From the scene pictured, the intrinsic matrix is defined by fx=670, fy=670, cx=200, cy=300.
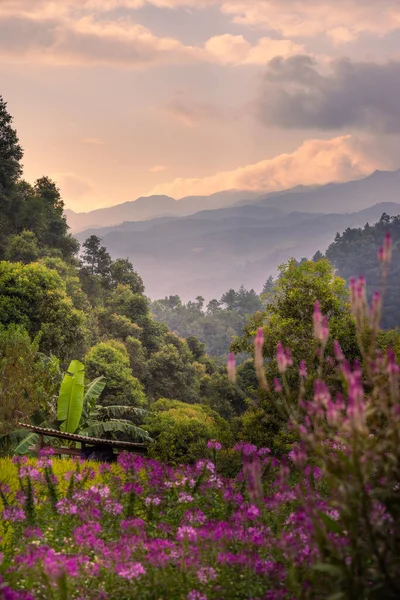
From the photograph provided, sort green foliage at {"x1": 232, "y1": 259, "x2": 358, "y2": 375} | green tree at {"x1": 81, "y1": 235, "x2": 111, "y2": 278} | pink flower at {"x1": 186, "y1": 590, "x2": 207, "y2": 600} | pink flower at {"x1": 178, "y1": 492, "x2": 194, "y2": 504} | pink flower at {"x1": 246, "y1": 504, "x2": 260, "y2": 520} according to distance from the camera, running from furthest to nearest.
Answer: green tree at {"x1": 81, "y1": 235, "x2": 111, "y2": 278}, green foliage at {"x1": 232, "y1": 259, "x2": 358, "y2": 375}, pink flower at {"x1": 178, "y1": 492, "x2": 194, "y2": 504}, pink flower at {"x1": 246, "y1": 504, "x2": 260, "y2": 520}, pink flower at {"x1": 186, "y1": 590, "x2": 207, "y2": 600}

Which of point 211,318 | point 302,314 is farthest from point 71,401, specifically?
point 211,318

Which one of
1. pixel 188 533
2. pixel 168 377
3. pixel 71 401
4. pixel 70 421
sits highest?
pixel 188 533

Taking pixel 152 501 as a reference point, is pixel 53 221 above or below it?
above

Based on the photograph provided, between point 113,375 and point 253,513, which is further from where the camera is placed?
point 113,375

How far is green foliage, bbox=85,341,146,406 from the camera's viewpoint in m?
38.2

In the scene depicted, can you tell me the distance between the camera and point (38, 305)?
108 ft

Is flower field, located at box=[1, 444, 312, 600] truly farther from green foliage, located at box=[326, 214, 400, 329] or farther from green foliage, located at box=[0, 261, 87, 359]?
green foliage, located at box=[326, 214, 400, 329]

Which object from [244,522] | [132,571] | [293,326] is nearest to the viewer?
[132,571]

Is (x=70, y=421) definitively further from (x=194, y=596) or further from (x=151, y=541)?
(x=194, y=596)

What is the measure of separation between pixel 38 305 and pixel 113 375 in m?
7.94

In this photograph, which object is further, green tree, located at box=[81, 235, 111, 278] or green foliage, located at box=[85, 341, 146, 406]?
green tree, located at box=[81, 235, 111, 278]

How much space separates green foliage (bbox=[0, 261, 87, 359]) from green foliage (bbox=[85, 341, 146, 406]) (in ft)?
14.9

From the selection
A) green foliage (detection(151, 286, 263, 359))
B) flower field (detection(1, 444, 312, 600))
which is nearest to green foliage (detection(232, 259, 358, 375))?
flower field (detection(1, 444, 312, 600))

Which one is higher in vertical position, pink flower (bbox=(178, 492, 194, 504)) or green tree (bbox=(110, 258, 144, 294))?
green tree (bbox=(110, 258, 144, 294))
